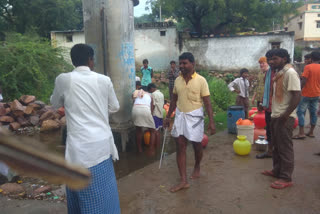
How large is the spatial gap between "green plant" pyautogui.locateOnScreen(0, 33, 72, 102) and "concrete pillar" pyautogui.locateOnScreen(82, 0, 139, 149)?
5578 mm

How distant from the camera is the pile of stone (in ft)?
26.7

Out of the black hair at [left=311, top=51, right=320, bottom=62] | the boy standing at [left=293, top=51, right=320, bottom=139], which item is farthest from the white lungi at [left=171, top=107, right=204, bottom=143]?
the black hair at [left=311, top=51, right=320, bottom=62]

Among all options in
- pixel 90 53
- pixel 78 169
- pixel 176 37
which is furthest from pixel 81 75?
pixel 176 37

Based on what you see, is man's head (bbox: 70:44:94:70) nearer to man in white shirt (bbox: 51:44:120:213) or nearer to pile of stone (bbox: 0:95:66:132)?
man in white shirt (bbox: 51:44:120:213)

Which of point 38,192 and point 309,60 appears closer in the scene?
point 38,192

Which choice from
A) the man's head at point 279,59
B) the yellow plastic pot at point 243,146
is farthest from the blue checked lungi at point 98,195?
the yellow plastic pot at point 243,146

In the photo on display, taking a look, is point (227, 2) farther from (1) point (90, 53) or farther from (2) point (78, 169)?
(2) point (78, 169)

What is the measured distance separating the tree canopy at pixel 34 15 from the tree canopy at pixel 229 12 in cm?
880

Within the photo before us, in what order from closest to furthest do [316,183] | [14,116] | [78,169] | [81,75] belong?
[78,169] < [81,75] < [316,183] < [14,116]

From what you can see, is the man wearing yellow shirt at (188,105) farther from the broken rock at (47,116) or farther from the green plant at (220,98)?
the green plant at (220,98)

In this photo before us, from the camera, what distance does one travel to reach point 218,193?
3.64 meters

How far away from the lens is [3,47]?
10.5 meters

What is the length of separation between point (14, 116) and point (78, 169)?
28.3 ft

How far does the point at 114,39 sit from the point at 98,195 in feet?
12.8
